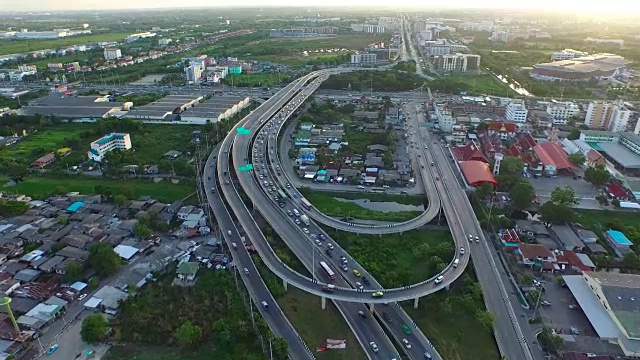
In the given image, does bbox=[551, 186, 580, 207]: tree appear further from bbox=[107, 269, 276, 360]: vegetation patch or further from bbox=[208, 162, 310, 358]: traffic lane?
bbox=[107, 269, 276, 360]: vegetation patch

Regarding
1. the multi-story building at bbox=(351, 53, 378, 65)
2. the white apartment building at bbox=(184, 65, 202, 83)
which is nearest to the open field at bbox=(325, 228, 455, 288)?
the white apartment building at bbox=(184, 65, 202, 83)

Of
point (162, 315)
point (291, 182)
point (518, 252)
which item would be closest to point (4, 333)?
point (162, 315)

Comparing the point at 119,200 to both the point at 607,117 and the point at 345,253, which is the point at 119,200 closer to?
the point at 345,253

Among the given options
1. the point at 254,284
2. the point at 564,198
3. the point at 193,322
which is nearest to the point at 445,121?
the point at 564,198

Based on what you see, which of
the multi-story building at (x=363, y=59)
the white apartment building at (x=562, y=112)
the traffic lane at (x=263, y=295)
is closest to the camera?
the traffic lane at (x=263, y=295)

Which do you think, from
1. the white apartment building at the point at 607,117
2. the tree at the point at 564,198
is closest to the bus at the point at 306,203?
the tree at the point at 564,198

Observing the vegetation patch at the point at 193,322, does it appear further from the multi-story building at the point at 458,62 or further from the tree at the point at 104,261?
the multi-story building at the point at 458,62

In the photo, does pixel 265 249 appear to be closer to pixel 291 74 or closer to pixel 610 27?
pixel 291 74
